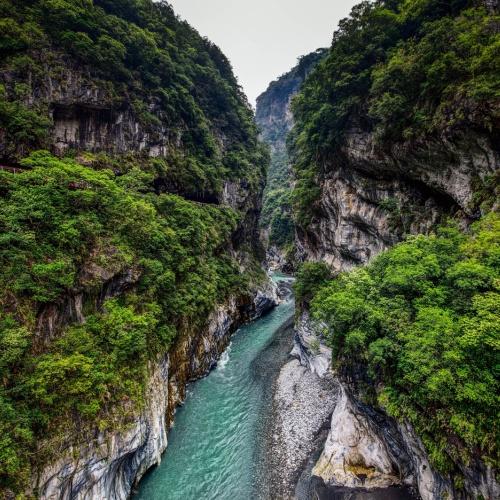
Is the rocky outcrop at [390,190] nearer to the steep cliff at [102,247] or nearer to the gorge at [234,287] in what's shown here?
the gorge at [234,287]

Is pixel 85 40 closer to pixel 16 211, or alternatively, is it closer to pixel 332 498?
pixel 16 211

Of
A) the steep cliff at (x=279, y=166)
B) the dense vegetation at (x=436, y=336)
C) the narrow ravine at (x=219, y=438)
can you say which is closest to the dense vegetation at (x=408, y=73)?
the dense vegetation at (x=436, y=336)

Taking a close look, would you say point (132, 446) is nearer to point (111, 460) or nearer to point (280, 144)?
point (111, 460)

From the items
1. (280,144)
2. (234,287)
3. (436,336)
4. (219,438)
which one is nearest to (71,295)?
(219,438)

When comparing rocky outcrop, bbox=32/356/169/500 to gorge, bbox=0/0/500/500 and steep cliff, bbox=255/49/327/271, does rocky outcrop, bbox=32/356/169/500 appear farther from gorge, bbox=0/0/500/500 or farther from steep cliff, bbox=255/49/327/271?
steep cliff, bbox=255/49/327/271

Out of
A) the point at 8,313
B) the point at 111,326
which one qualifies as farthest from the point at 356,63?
the point at 8,313

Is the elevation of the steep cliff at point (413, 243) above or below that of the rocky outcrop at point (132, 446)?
above
